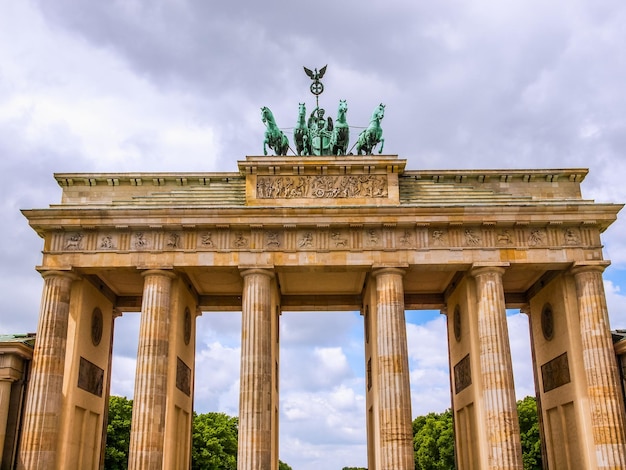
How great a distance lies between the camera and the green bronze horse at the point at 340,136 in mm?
35156

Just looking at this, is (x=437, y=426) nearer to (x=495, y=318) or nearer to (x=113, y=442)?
(x=113, y=442)

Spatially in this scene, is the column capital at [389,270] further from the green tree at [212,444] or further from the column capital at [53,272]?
the green tree at [212,444]

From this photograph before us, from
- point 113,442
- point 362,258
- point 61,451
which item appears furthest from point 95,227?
point 113,442

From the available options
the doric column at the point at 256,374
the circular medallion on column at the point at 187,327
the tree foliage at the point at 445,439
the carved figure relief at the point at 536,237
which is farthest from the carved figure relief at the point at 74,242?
the tree foliage at the point at 445,439

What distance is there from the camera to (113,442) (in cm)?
5875

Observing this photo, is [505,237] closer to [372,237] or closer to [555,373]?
[372,237]

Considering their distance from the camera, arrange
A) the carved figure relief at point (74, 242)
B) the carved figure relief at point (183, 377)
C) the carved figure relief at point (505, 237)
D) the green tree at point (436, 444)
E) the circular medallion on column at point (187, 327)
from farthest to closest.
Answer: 1. the green tree at point (436, 444)
2. the circular medallion on column at point (187, 327)
3. the carved figure relief at point (183, 377)
4. the carved figure relief at point (505, 237)
5. the carved figure relief at point (74, 242)

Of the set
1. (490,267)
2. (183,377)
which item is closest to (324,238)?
(490,267)

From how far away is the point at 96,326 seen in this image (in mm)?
34844

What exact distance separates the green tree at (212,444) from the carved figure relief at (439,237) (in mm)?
42738

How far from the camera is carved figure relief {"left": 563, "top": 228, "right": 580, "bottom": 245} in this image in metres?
31.4

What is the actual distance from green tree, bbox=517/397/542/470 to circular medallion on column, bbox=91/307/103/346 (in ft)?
128

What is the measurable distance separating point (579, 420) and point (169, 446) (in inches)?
738

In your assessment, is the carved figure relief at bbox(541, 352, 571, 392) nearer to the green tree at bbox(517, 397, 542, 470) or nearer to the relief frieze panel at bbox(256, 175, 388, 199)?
the relief frieze panel at bbox(256, 175, 388, 199)
